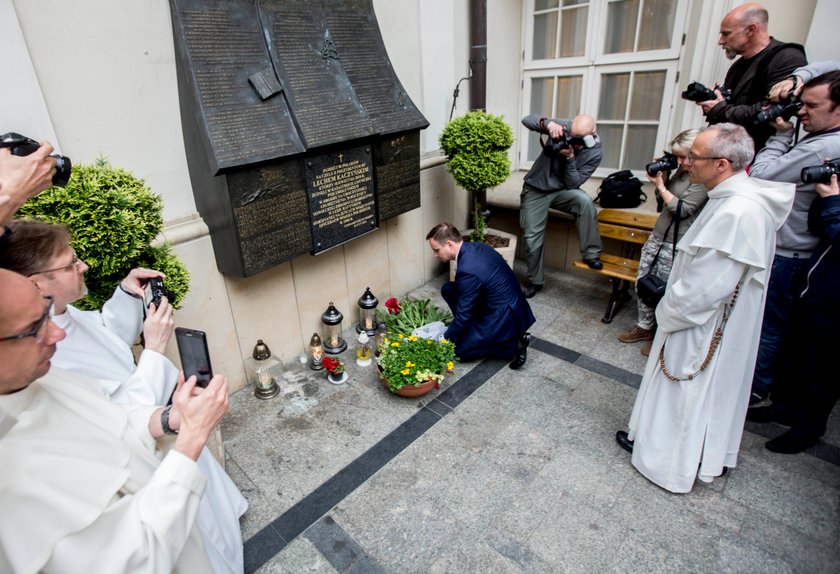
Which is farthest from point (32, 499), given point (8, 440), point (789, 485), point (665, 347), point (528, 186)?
point (528, 186)

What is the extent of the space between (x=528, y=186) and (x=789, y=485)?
3176 mm

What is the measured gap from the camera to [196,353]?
181 cm

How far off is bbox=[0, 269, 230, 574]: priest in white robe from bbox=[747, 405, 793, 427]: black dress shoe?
349 cm

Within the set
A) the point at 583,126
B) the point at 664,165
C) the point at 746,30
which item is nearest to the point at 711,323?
the point at 664,165

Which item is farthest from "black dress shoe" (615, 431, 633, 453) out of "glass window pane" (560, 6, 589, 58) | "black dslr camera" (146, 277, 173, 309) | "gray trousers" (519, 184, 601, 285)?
"glass window pane" (560, 6, 589, 58)

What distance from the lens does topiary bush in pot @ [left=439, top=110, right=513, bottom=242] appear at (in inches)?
173

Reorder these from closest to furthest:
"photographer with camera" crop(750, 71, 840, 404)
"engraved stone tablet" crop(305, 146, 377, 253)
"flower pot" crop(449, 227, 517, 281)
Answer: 1. "photographer with camera" crop(750, 71, 840, 404)
2. "engraved stone tablet" crop(305, 146, 377, 253)
3. "flower pot" crop(449, 227, 517, 281)

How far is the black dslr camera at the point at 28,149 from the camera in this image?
1809mm

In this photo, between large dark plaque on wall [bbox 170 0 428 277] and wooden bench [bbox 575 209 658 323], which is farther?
wooden bench [bbox 575 209 658 323]

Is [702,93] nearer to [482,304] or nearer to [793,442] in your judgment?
[482,304]

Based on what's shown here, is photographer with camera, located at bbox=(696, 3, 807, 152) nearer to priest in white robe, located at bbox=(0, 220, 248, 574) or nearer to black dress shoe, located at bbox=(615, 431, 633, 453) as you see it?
black dress shoe, located at bbox=(615, 431, 633, 453)

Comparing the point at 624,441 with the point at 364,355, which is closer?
the point at 624,441

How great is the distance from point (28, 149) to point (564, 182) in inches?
160

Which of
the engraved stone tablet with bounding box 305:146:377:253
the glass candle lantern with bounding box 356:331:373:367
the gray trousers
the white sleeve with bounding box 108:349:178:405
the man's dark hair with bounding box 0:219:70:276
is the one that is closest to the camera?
the man's dark hair with bounding box 0:219:70:276
